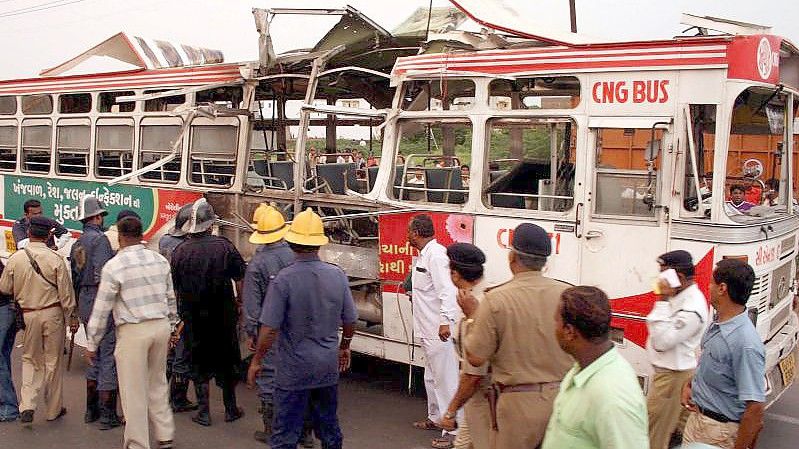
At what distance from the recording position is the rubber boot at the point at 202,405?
20.0 ft

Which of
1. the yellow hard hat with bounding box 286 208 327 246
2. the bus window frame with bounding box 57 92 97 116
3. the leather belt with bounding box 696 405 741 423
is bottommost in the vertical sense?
the leather belt with bounding box 696 405 741 423

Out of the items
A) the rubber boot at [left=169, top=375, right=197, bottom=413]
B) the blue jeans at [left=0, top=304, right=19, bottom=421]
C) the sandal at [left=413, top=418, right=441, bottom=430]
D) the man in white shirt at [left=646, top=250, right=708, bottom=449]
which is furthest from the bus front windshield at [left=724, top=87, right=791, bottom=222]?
the blue jeans at [left=0, top=304, right=19, bottom=421]

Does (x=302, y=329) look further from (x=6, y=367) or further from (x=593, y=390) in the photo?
(x=6, y=367)

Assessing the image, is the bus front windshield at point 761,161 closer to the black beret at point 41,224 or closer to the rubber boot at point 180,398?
the rubber boot at point 180,398

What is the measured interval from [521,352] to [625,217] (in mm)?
2282

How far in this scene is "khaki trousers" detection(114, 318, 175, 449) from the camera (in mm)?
5125

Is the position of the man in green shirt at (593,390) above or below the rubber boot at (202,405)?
above

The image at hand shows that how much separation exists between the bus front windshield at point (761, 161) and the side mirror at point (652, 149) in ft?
1.45

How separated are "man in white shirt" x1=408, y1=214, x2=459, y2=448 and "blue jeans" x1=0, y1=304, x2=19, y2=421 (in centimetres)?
318

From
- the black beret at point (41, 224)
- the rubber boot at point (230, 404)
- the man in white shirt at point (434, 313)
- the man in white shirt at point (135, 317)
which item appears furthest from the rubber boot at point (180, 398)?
the man in white shirt at point (434, 313)

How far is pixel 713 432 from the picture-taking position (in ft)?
12.2

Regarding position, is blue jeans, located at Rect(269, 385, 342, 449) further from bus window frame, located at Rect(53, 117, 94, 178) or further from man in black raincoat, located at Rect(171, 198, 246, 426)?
bus window frame, located at Rect(53, 117, 94, 178)

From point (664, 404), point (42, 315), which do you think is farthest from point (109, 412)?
point (664, 404)

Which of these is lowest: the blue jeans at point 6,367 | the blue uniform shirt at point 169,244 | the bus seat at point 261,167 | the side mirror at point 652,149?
the blue jeans at point 6,367
